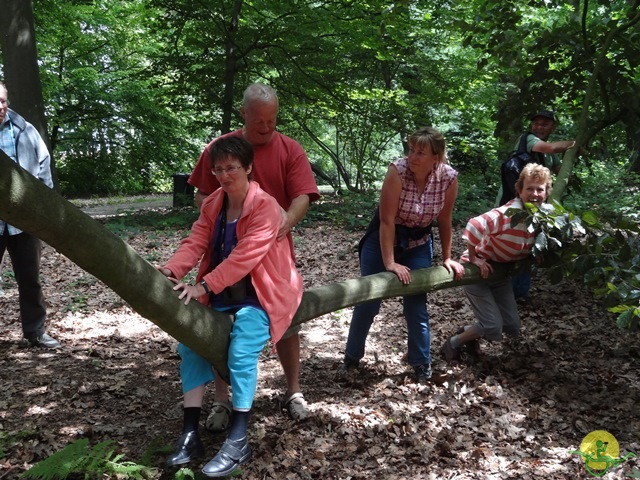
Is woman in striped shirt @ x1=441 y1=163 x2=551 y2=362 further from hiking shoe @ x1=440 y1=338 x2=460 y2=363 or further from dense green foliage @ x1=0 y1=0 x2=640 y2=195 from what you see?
dense green foliage @ x1=0 y1=0 x2=640 y2=195

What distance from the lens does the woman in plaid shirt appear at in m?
3.62

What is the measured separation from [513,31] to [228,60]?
660 centimetres

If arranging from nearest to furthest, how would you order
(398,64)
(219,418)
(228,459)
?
(228,459) → (219,418) → (398,64)

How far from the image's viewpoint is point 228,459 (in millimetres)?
2658

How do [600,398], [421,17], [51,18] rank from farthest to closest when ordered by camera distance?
[51,18], [421,17], [600,398]

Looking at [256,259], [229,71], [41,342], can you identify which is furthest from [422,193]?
[229,71]

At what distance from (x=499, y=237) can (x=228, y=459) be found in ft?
8.20

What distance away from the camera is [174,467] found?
278 cm

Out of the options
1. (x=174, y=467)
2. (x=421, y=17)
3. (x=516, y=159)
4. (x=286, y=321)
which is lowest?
(x=174, y=467)

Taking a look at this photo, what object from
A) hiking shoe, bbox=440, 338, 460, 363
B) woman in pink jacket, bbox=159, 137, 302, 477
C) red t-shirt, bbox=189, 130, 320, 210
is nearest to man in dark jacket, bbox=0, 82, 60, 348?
red t-shirt, bbox=189, 130, 320, 210

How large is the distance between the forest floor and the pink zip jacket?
2.74 feet

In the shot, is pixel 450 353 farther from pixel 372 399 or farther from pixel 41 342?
pixel 41 342

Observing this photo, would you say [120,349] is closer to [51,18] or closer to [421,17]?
[421,17]

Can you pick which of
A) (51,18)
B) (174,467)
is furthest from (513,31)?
(51,18)
